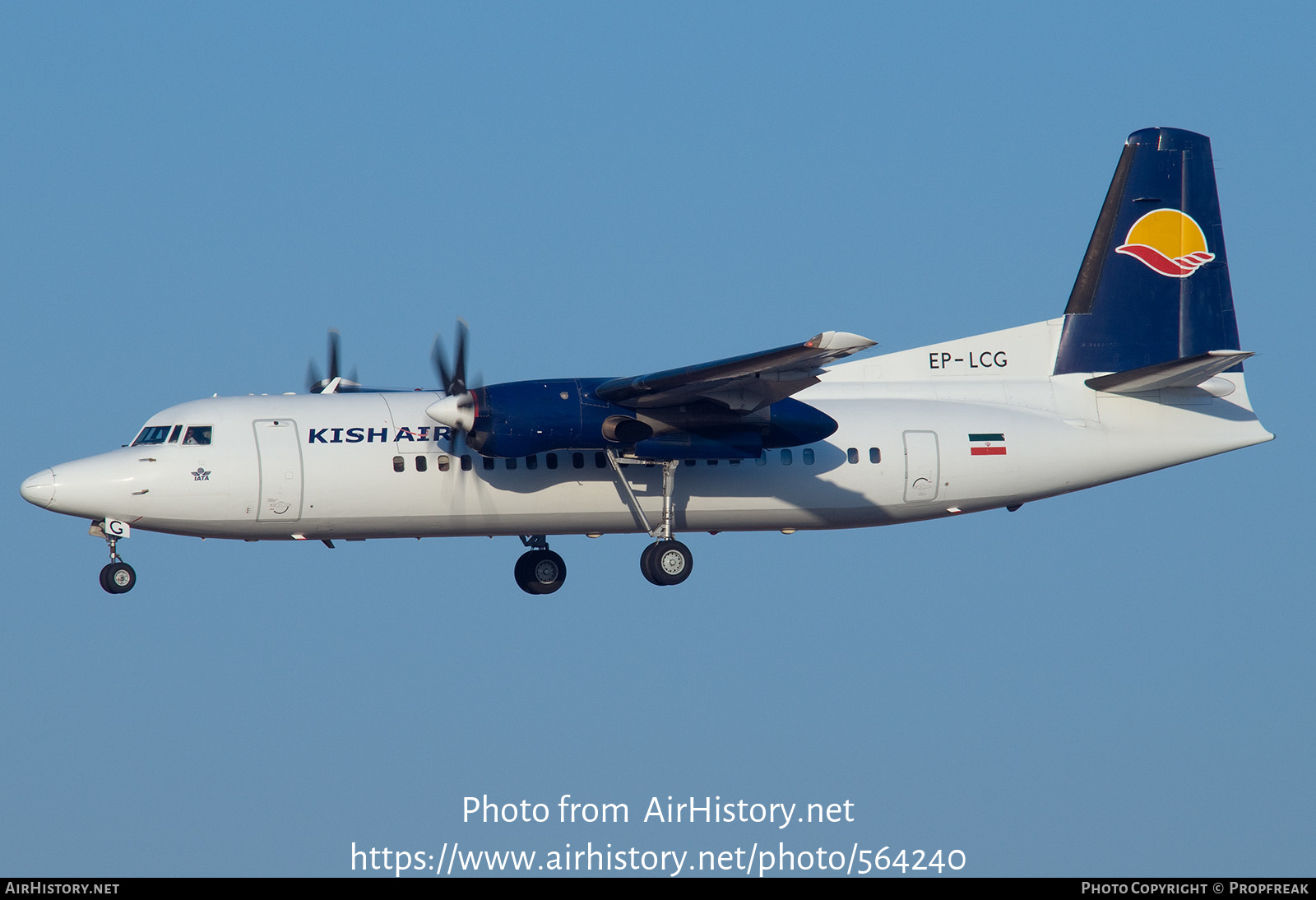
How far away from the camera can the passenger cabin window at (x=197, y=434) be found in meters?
21.3

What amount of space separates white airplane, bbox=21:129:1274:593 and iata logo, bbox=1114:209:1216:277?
3 cm

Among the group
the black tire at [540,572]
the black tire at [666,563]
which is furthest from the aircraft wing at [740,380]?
the black tire at [540,572]

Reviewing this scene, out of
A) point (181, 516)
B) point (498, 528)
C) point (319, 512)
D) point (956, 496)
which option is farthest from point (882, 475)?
point (181, 516)

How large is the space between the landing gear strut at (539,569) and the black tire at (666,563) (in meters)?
2.50

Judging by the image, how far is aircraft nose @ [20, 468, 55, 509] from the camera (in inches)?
816

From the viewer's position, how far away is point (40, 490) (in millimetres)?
20750

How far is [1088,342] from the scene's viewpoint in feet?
81.0

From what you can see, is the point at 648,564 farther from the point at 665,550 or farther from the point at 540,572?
the point at 540,572

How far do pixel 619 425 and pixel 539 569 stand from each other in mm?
4205

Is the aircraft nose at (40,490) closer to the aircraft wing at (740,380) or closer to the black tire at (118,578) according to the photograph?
the black tire at (118,578)
